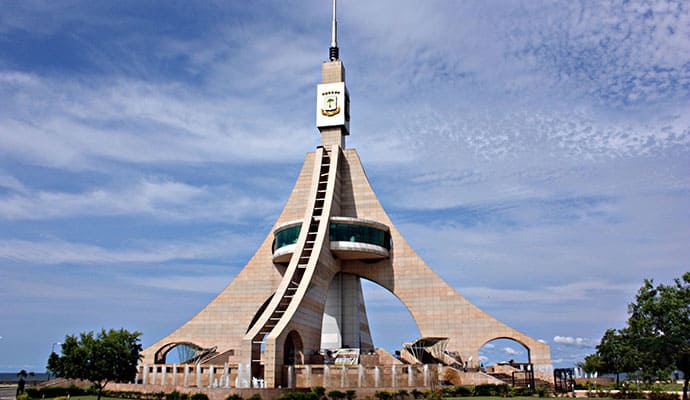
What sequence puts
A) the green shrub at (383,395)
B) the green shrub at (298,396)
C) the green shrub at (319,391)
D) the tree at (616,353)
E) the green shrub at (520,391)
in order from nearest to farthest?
1. the green shrub at (298,396)
2. the green shrub at (383,395)
3. the green shrub at (319,391)
4. the green shrub at (520,391)
5. the tree at (616,353)

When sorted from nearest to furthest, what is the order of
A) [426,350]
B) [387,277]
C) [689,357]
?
[689,357], [426,350], [387,277]

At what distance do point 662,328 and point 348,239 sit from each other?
802 inches

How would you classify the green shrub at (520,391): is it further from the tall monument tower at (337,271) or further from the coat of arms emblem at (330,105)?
the coat of arms emblem at (330,105)

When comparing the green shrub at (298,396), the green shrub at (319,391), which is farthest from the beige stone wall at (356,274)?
the green shrub at (298,396)

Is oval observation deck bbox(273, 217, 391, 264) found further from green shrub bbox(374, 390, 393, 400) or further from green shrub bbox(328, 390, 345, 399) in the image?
green shrub bbox(374, 390, 393, 400)

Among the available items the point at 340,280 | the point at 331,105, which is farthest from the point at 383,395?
the point at 331,105

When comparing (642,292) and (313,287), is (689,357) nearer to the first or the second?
(642,292)

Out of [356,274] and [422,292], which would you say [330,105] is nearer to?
[356,274]

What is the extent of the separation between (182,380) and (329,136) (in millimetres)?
23299

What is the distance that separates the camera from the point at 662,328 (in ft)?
114

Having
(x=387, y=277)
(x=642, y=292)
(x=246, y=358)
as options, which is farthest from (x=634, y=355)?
(x=246, y=358)

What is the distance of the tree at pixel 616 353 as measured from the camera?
131 ft

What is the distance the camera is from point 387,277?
4641cm

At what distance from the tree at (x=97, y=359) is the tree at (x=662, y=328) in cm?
2486
